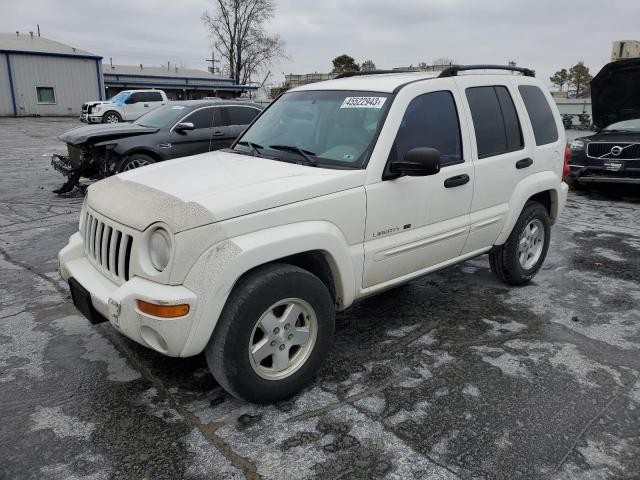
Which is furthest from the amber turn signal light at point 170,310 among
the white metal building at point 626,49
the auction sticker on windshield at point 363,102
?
the white metal building at point 626,49

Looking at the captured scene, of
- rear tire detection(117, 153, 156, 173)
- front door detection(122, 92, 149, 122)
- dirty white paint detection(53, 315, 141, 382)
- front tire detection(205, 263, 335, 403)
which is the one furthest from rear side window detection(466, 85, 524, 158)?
front door detection(122, 92, 149, 122)

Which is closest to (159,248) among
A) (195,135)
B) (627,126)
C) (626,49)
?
(195,135)

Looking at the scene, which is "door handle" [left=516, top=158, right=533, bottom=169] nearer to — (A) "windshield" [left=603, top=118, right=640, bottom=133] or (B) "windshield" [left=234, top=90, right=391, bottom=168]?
(B) "windshield" [left=234, top=90, right=391, bottom=168]

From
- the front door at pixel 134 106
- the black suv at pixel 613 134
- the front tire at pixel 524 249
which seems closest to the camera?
the front tire at pixel 524 249

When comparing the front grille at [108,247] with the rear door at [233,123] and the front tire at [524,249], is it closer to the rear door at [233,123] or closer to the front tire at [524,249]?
the front tire at [524,249]

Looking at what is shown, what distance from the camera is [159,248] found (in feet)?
8.73

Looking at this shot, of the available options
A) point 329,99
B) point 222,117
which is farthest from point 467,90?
point 222,117

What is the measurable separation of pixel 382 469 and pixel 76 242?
2427 mm

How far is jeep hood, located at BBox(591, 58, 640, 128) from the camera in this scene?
8656 mm

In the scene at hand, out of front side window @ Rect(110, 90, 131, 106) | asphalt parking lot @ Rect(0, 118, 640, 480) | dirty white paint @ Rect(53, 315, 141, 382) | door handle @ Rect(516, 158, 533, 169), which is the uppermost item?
front side window @ Rect(110, 90, 131, 106)

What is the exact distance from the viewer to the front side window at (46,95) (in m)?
34.8

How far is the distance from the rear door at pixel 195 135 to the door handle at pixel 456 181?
19.9 feet

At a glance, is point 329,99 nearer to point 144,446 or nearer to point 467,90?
point 467,90

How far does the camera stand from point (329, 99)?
390 centimetres
